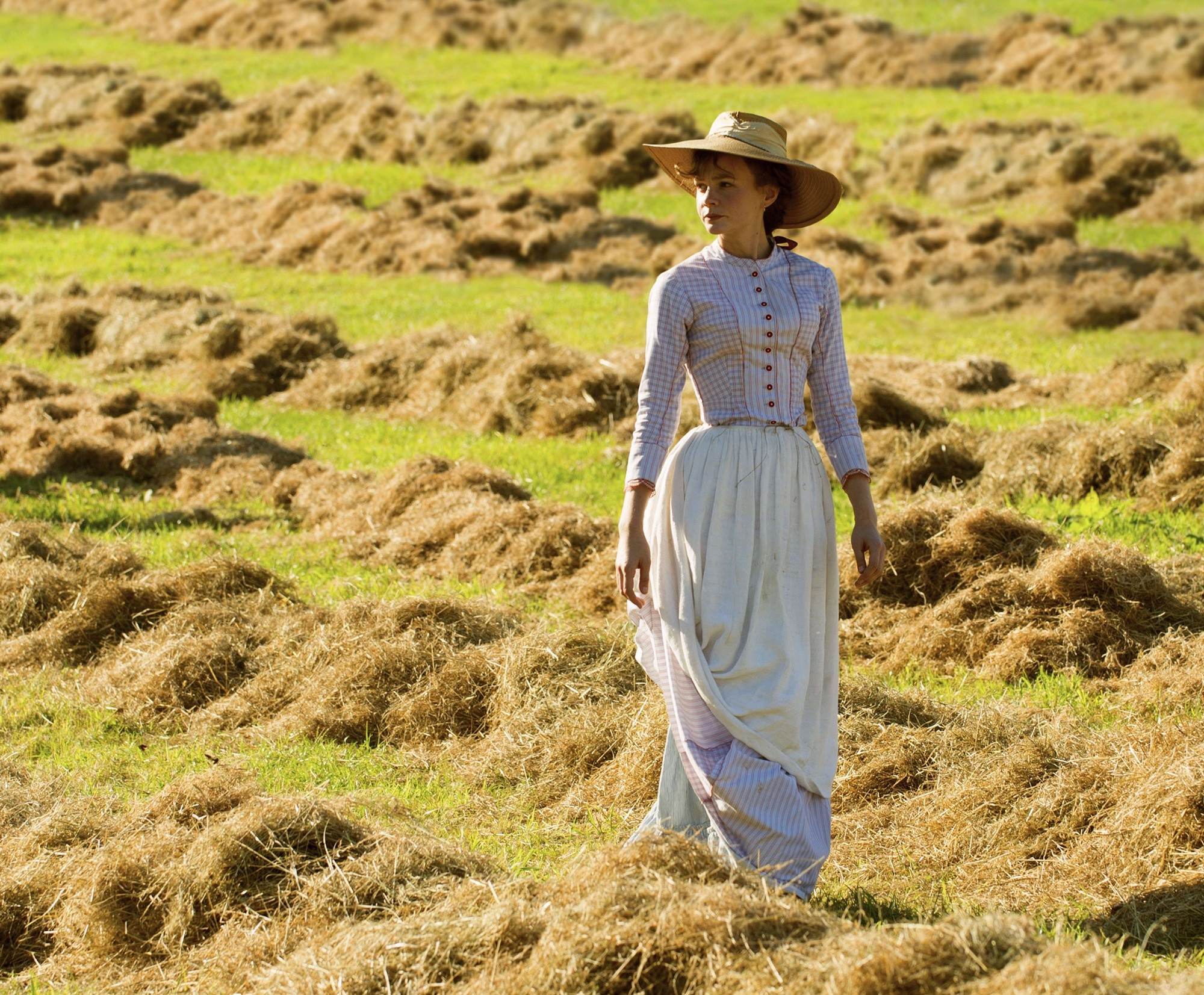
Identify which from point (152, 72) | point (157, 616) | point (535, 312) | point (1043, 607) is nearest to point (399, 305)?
point (535, 312)

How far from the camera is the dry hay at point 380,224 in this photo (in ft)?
62.5

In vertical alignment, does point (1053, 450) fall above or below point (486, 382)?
above

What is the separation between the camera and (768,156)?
14.7 feet

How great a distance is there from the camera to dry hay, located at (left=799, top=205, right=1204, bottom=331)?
16.0 m

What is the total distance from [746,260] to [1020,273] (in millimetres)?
13767

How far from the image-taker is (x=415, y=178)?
2362cm

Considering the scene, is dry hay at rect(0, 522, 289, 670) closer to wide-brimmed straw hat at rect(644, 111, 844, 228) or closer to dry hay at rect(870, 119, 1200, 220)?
wide-brimmed straw hat at rect(644, 111, 844, 228)

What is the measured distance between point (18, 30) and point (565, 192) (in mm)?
21674

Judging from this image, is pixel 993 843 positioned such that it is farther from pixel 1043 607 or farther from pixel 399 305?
pixel 399 305

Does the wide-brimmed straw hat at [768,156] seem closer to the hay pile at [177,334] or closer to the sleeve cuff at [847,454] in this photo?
the sleeve cuff at [847,454]

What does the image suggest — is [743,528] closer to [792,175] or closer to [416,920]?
[792,175]

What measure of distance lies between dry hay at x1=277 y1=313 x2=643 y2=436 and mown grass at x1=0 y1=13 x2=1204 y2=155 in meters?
12.1

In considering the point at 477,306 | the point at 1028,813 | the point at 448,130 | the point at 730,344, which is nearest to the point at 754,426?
the point at 730,344

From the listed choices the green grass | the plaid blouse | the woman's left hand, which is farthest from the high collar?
the green grass
